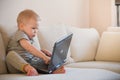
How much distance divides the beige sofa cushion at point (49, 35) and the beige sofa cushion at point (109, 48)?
1.33 ft

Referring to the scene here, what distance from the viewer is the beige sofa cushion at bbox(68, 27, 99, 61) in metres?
2.68

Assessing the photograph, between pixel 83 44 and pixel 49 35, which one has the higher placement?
pixel 49 35

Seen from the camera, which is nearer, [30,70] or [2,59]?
[30,70]

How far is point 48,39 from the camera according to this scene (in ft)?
7.80

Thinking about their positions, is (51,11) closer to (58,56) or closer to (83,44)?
(83,44)

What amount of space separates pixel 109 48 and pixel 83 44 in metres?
0.27

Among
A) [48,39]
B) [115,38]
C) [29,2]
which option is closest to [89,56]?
[115,38]

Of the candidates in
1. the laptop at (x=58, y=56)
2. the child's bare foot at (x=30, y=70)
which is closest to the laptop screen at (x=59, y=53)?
the laptop at (x=58, y=56)

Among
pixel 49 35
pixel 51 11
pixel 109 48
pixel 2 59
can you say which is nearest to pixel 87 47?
pixel 109 48

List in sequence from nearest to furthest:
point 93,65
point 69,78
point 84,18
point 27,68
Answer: point 69,78 → point 27,68 → point 93,65 → point 84,18

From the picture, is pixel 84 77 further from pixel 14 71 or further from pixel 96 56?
pixel 96 56

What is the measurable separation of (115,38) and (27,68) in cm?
132

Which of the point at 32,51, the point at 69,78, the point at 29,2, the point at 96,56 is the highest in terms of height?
the point at 29,2

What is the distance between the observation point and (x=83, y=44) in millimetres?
2736
